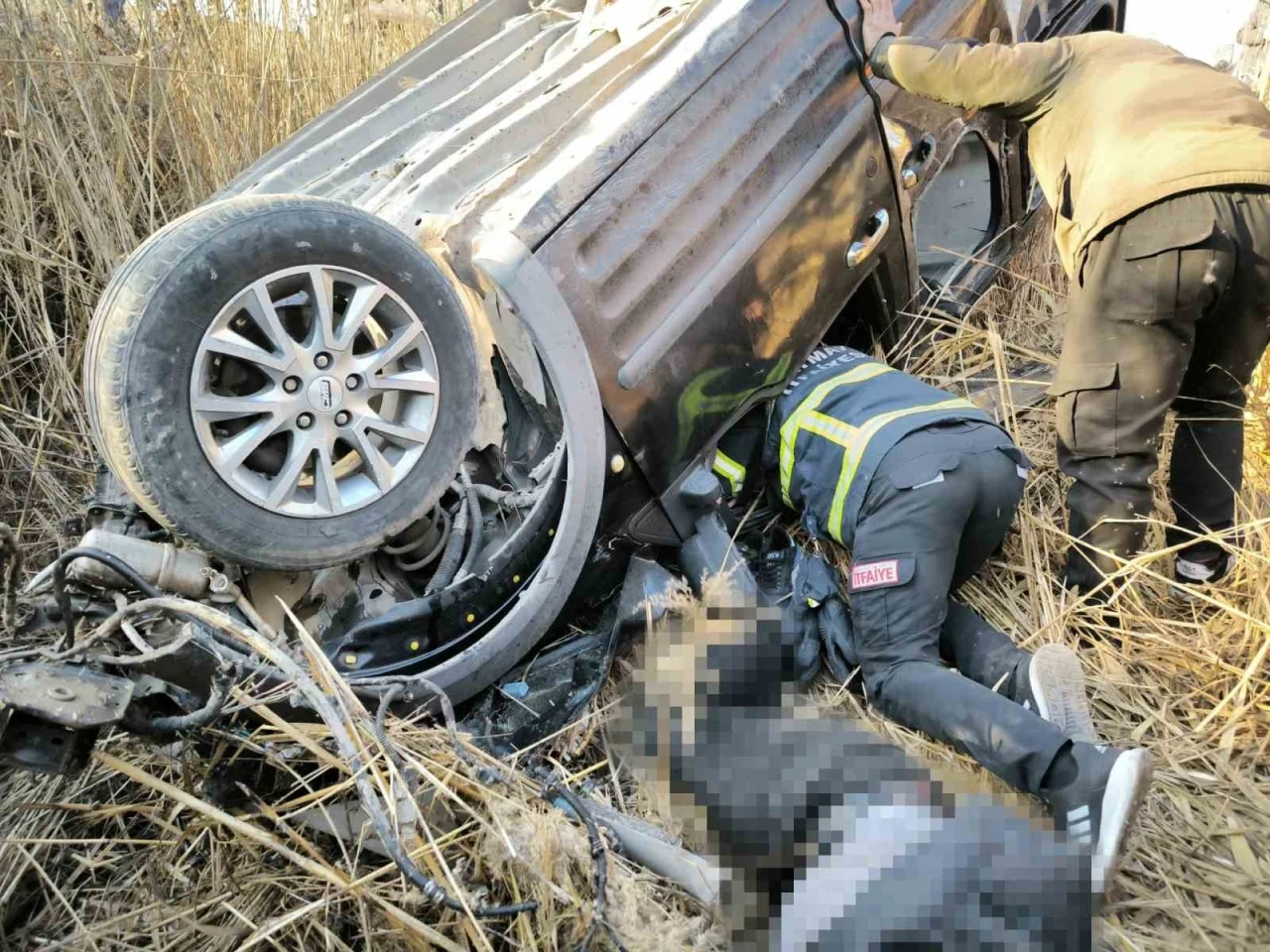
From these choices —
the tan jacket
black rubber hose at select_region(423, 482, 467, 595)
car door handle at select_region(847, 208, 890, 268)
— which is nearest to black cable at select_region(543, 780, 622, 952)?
black rubber hose at select_region(423, 482, 467, 595)

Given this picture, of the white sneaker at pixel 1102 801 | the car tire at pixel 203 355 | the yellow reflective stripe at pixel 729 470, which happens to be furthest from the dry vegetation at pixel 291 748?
the yellow reflective stripe at pixel 729 470

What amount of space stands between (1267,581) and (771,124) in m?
1.77

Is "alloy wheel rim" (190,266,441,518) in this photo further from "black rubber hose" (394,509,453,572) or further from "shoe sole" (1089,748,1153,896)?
"shoe sole" (1089,748,1153,896)

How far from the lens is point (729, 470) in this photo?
2.72 metres

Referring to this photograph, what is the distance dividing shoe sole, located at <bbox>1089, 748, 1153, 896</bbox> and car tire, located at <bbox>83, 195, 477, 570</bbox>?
5.29 feet

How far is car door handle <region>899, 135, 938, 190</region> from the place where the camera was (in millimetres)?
3062

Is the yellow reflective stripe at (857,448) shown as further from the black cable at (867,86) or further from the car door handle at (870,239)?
the black cable at (867,86)

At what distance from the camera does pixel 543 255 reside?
2230mm

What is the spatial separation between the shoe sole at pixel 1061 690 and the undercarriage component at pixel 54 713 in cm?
195

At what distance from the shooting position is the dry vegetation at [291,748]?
182 centimetres

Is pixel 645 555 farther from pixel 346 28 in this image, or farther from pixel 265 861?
pixel 346 28

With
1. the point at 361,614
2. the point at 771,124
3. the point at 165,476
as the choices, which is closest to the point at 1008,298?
the point at 771,124

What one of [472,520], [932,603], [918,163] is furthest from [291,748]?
[918,163]

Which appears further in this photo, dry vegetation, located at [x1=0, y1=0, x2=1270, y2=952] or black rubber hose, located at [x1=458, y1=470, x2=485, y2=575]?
black rubber hose, located at [x1=458, y1=470, x2=485, y2=575]
